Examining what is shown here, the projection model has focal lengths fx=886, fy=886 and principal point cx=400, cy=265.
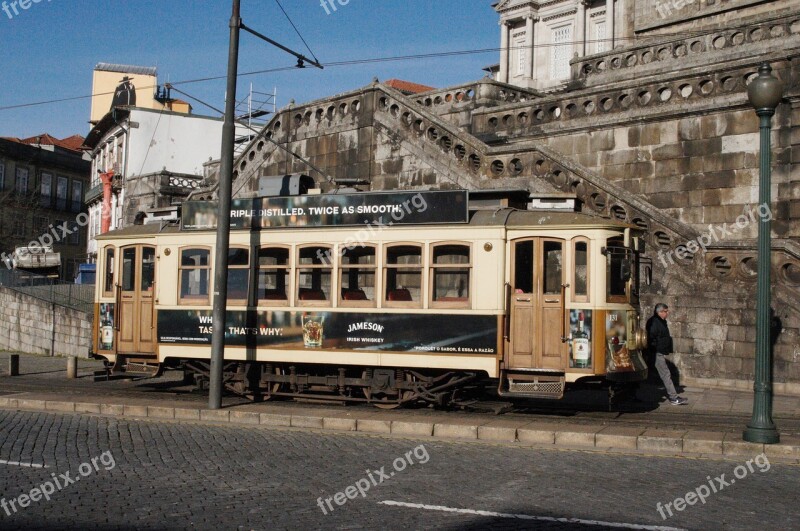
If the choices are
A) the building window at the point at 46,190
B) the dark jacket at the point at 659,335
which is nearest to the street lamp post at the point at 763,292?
the dark jacket at the point at 659,335

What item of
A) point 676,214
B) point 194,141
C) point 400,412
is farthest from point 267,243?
point 194,141

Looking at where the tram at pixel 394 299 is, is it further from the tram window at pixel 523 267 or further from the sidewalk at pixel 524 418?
the sidewalk at pixel 524 418

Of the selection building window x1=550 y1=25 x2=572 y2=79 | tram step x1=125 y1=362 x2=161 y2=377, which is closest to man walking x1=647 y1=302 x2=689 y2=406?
tram step x1=125 y1=362 x2=161 y2=377

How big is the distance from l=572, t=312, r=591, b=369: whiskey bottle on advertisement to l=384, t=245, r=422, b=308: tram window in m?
2.52

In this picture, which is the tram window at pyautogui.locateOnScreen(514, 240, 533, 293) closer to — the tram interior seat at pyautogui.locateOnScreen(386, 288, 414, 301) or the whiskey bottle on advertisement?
the whiskey bottle on advertisement

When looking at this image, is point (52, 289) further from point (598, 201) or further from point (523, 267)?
point (523, 267)

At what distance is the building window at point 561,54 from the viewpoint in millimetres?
46156

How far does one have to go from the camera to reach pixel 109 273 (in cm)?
1712

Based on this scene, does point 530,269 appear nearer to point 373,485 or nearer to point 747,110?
point 373,485

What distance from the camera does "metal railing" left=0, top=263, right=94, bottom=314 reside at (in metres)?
29.8

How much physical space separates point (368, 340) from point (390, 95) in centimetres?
1116

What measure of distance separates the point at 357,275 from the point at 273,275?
1.62m

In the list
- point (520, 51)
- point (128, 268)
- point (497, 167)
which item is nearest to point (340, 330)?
point (128, 268)

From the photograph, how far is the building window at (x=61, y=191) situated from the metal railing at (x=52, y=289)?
3763cm
